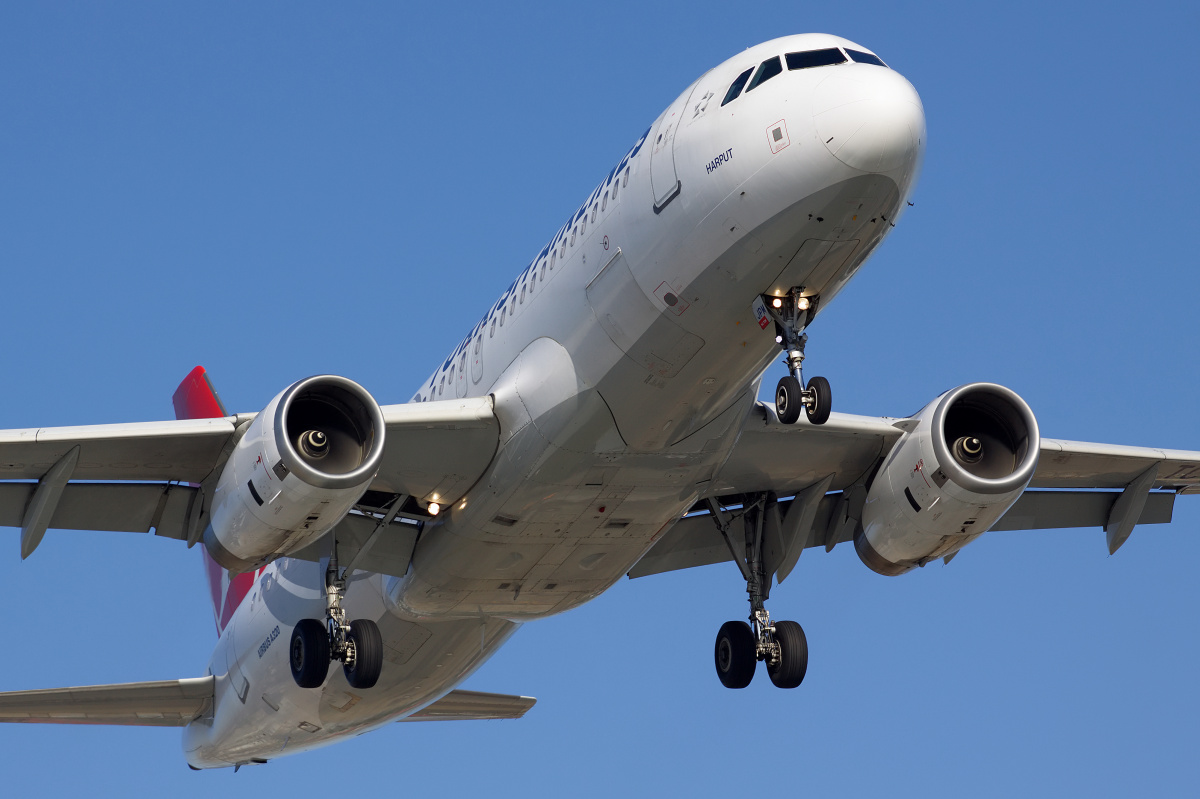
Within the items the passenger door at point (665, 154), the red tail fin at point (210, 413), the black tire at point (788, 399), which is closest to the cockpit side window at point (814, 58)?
the passenger door at point (665, 154)

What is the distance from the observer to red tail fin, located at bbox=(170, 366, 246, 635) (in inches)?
1029

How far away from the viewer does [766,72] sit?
16203 mm

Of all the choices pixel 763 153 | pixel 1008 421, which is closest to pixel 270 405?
pixel 763 153

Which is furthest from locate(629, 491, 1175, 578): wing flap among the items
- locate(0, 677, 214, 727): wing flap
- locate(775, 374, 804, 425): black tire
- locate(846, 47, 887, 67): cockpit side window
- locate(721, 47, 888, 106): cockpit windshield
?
locate(0, 677, 214, 727): wing flap

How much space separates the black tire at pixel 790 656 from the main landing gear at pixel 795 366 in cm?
588

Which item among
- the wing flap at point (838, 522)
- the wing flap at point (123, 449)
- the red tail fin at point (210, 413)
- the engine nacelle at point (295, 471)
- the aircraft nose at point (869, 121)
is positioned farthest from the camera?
the red tail fin at point (210, 413)

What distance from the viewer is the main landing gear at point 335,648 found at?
1958 cm

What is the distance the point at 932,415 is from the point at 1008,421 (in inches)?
38.2

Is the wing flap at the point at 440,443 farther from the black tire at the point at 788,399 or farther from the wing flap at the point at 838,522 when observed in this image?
the wing flap at the point at 838,522

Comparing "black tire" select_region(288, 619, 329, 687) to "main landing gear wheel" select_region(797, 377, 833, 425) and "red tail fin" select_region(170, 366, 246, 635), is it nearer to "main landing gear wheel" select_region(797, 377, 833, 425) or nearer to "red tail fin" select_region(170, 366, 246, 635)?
"red tail fin" select_region(170, 366, 246, 635)

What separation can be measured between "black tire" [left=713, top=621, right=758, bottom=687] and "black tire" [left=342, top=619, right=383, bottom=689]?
4.98m

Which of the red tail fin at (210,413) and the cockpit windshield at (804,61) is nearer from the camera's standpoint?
the cockpit windshield at (804,61)

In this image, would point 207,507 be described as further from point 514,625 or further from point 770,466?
point 770,466

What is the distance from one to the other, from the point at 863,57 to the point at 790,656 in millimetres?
8801
